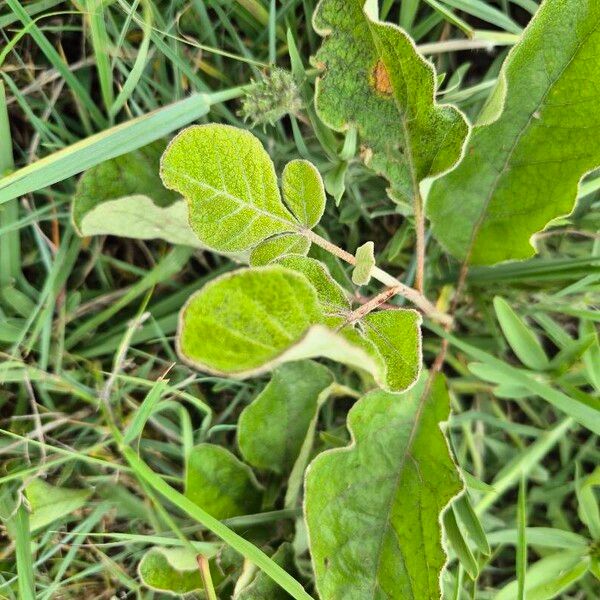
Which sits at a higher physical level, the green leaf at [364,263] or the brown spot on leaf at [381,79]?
the brown spot on leaf at [381,79]

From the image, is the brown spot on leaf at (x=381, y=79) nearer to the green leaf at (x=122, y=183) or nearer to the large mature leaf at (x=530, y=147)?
the large mature leaf at (x=530, y=147)

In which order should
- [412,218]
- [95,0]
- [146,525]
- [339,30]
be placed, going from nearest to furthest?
[339,30]
[95,0]
[412,218]
[146,525]

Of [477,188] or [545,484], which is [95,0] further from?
[545,484]

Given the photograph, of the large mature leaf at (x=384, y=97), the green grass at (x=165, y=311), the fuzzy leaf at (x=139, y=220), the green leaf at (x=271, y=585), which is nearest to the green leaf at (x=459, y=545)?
the green grass at (x=165, y=311)

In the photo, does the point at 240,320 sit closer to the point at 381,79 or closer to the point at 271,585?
the point at 381,79

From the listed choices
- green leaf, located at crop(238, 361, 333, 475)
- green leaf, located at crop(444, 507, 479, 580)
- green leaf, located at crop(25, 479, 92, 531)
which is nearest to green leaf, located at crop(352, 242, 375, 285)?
green leaf, located at crop(238, 361, 333, 475)

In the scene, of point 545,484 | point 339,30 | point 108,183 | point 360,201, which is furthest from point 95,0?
point 545,484
